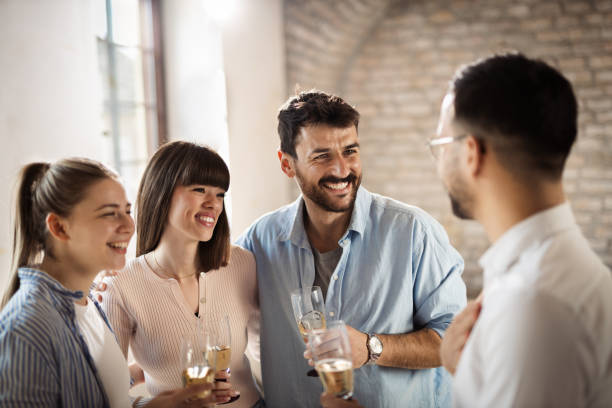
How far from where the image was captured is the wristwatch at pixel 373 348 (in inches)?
68.9

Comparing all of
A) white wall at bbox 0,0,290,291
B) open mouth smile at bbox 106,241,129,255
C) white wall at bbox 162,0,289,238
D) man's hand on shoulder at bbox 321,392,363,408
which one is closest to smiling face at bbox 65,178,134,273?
open mouth smile at bbox 106,241,129,255

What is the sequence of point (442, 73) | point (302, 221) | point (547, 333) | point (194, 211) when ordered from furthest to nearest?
point (442, 73) < point (302, 221) < point (194, 211) < point (547, 333)

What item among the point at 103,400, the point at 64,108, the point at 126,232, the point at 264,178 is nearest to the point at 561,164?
the point at 126,232

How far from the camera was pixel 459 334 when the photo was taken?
1180mm

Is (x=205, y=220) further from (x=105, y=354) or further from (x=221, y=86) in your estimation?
(x=221, y=86)

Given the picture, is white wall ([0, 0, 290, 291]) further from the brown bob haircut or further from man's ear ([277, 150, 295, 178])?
man's ear ([277, 150, 295, 178])

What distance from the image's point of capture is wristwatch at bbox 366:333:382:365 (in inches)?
68.9

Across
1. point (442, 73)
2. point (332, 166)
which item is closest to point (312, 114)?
point (332, 166)

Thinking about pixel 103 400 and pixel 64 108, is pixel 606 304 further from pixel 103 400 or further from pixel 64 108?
pixel 64 108

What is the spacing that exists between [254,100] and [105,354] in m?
2.36

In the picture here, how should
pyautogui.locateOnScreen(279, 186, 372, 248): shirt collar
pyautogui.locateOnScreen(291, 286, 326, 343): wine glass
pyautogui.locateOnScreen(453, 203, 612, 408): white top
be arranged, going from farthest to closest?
pyautogui.locateOnScreen(279, 186, 372, 248): shirt collar < pyautogui.locateOnScreen(291, 286, 326, 343): wine glass < pyautogui.locateOnScreen(453, 203, 612, 408): white top

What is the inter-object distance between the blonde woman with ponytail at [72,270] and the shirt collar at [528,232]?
83cm

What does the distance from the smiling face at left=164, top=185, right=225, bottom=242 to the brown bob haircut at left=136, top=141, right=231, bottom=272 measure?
0.02 metres

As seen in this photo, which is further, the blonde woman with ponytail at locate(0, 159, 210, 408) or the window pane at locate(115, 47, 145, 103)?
the window pane at locate(115, 47, 145, 103)
